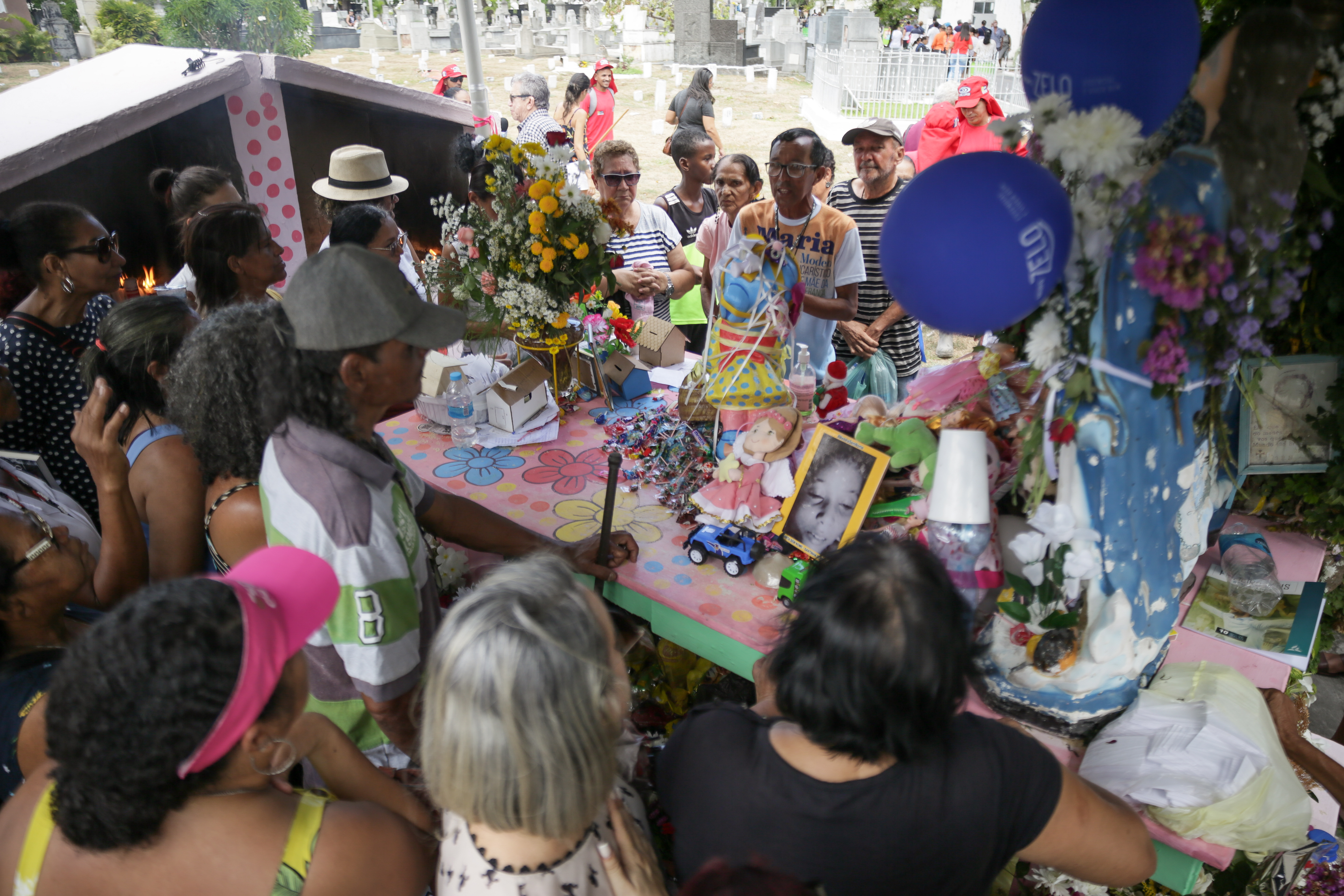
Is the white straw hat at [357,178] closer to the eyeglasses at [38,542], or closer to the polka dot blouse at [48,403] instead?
the polka dot blouse at [48,403]

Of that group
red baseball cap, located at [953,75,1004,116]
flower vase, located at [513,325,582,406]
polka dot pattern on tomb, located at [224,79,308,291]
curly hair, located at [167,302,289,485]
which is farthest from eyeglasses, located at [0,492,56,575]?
red baseball cap, located at [953,75,1004,116]

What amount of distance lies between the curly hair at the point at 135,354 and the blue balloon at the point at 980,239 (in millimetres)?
2144

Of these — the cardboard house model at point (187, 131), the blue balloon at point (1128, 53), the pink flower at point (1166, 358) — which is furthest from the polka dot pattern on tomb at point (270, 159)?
the pink flower at point (1166, 358)

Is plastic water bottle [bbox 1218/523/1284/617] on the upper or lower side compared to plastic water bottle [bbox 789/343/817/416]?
lower

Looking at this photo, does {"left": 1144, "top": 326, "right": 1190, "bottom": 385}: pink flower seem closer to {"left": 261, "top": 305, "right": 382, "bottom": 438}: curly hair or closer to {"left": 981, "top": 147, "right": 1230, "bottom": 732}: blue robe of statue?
{"left": 981, "top": 147, "right": 1230, "bottom": 732}: blue robe of statue

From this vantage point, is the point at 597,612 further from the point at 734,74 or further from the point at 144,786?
the point at 734,74

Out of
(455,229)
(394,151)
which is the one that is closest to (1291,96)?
(455,229)

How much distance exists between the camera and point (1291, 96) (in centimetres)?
168

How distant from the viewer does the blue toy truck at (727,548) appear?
8.52 feet

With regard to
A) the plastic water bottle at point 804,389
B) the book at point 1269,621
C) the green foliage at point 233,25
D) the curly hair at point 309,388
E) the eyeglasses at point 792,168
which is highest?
the green foliage at point 233,25

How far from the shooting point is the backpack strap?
2.96m

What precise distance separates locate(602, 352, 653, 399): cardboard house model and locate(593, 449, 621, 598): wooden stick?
110cm

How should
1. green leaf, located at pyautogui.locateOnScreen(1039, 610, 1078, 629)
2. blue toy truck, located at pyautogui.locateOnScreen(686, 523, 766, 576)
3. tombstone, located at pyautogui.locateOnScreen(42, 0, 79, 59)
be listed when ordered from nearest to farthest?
green leaf, located at pyautogui.locateOnScreen(1039, 610, 1078, 629) → blue toy truck, located at pyautogui.locateOnScreen(686, 523, 766, 576) → tombstone, located at pyautogui.locateOnScreen(42, 0, 79, 59)

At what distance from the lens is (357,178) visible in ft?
16.1
